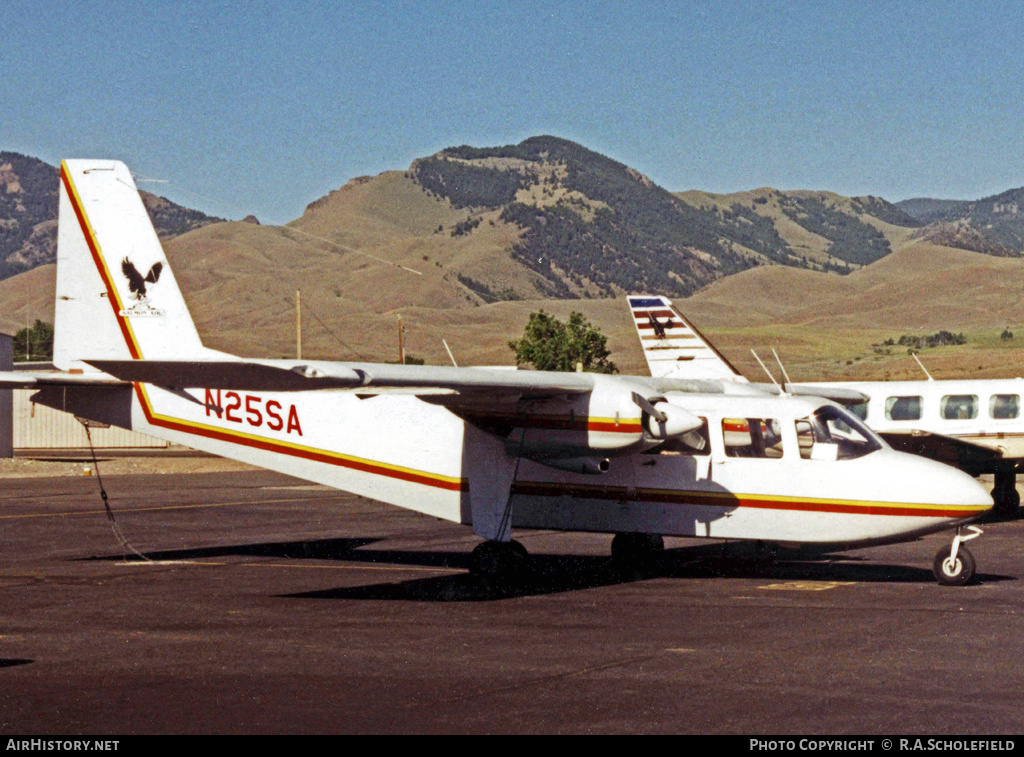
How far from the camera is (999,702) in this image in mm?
9578

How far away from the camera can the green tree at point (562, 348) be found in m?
85.1

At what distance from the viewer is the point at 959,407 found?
27.3 m

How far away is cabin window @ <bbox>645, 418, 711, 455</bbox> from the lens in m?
16.9

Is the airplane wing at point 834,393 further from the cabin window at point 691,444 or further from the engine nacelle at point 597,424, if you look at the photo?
the engine nacelle at point 597,424

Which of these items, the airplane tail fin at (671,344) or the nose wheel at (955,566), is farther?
the airplane tail fin at (671,344)

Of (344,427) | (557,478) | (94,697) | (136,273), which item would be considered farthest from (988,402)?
(94,697)

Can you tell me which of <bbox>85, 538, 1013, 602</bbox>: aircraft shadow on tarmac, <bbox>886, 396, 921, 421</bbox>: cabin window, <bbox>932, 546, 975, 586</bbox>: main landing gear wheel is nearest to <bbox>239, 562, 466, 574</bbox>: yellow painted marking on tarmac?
<bbox>85, 538, 1013, 602</bbox>: aircraft shadow on tarmac

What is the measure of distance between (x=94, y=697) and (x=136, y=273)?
967cm

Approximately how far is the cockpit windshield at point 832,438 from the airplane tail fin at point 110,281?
8.50 m

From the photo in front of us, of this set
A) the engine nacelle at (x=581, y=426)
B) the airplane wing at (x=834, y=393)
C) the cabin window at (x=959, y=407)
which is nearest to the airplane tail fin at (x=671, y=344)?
the cabin window at (x=959, y=407)

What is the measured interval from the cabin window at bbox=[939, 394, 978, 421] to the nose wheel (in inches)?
447

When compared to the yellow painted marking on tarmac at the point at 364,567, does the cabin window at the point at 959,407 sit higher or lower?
higher

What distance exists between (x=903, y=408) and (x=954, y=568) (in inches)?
482
